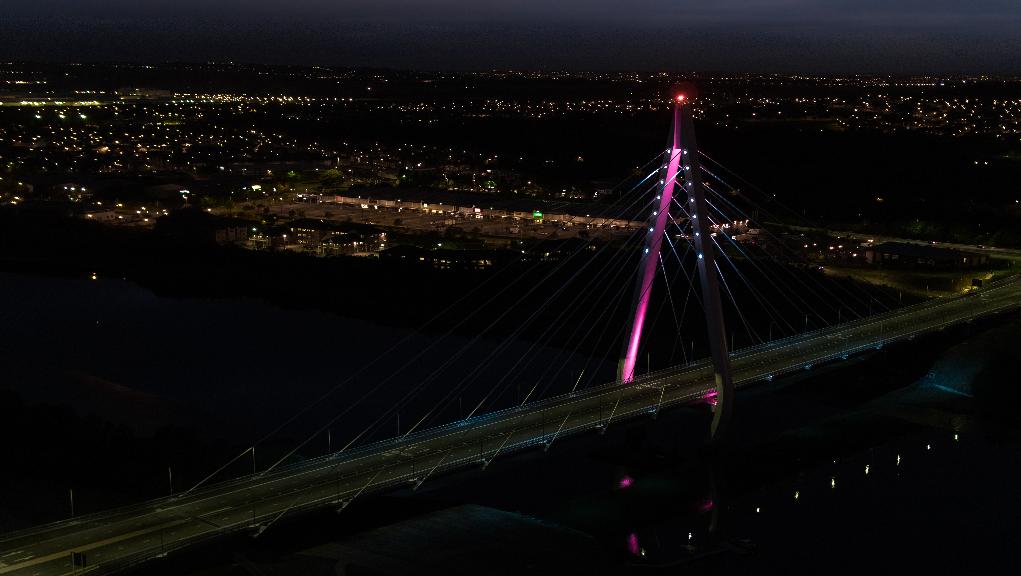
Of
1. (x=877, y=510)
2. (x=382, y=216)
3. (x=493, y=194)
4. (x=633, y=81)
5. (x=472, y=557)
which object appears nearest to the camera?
(x=472, y=557)

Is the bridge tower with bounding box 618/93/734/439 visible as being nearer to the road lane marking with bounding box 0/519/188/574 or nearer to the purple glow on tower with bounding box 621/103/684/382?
the purple glow on tower with bounding box 621/103/684/382

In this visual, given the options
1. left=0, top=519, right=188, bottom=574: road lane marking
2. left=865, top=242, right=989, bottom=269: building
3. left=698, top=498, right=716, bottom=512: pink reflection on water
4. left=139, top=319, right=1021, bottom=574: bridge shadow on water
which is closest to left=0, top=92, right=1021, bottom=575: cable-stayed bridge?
left=0, top=519, right=188, bottom=574: road lane marking

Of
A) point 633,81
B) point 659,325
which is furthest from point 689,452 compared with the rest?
point 633,81

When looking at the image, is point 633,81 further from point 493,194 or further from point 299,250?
point 299,250

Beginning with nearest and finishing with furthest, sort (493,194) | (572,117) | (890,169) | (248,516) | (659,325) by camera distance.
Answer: (248,516) < (659,325) < (493,194) < (890,169) < (572,117)

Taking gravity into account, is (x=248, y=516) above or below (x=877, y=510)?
above

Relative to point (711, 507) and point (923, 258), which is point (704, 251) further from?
point (923, 258)

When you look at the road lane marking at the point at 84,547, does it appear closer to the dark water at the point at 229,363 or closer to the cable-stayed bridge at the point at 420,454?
the cable-stayed bridge at the point at 420,454

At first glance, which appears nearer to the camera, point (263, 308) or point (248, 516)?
point (248, 516)
